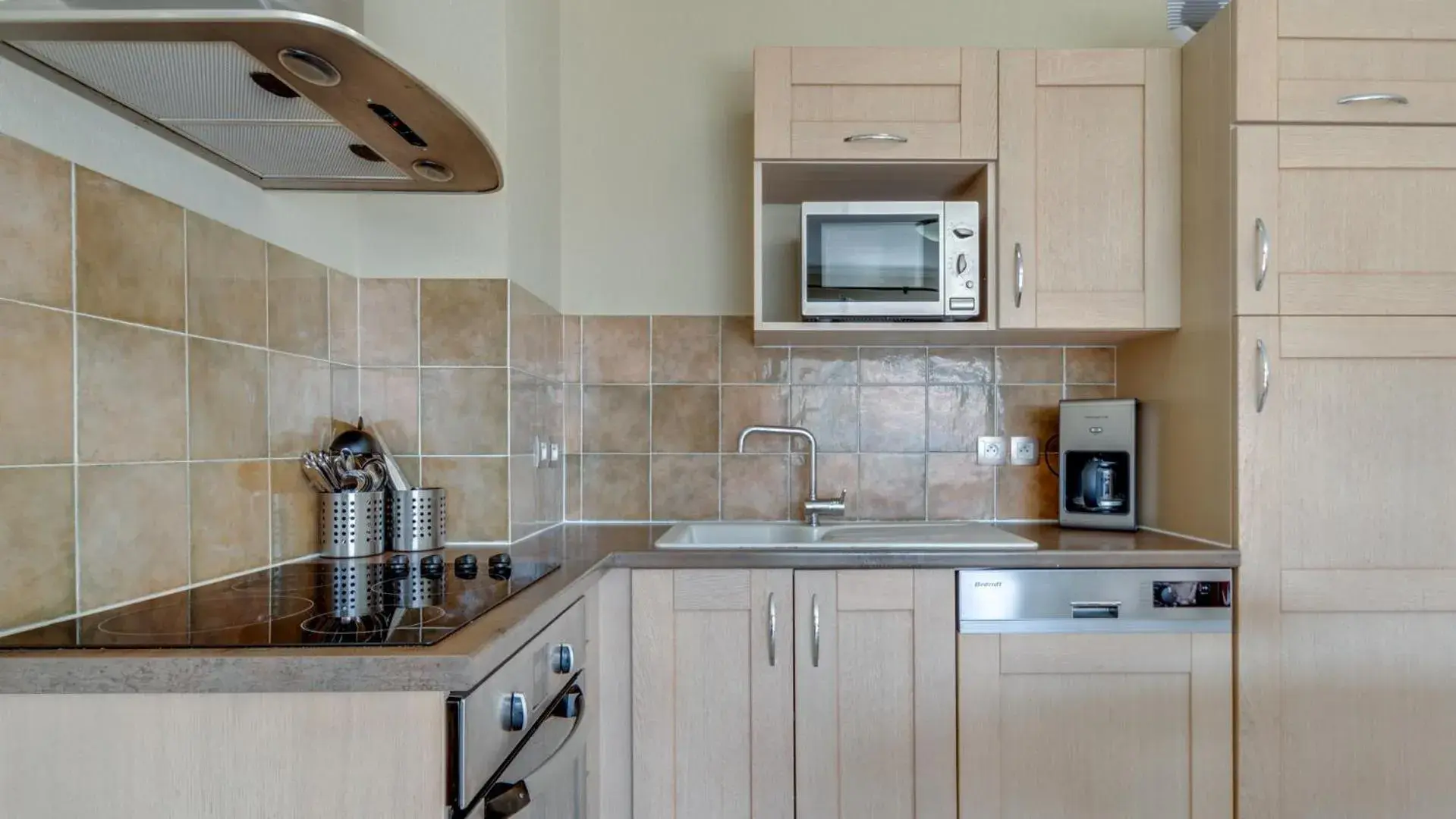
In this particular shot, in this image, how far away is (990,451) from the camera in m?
2.46

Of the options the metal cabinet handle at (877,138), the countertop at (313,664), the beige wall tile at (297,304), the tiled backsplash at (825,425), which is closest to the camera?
the countertop at (313,664)

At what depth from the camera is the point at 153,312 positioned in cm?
132

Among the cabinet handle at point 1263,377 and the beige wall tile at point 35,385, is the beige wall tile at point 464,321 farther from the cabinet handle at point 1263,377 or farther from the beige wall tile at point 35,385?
the cabinet handle at point 1263,377

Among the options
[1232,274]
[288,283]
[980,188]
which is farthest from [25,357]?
[1232,274]

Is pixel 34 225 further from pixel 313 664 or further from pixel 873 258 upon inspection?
pixel 873 258

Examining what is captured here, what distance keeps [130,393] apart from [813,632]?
1326 mm

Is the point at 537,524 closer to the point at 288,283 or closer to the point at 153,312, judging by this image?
the point at 288,283

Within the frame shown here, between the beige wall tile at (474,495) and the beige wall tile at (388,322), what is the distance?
253 millimetres

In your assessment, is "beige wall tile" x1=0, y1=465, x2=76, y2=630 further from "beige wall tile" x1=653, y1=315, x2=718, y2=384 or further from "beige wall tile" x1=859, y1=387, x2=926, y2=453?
"beige wall tile" x1=859, y1=387, x2=926, y2=453

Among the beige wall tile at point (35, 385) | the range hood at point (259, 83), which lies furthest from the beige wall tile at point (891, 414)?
the beige wall tile at point (35, 385)

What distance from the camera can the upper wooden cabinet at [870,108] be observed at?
2.06 meters

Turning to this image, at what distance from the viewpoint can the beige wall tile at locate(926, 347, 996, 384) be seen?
2459 mm

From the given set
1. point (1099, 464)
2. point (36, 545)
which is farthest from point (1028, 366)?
point (36, 545)

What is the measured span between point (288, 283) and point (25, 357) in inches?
25.9
